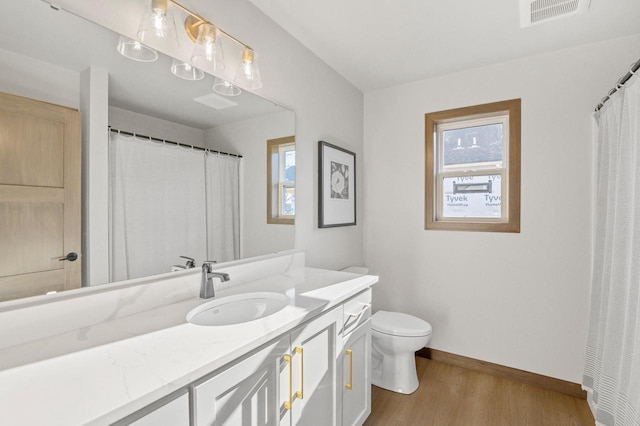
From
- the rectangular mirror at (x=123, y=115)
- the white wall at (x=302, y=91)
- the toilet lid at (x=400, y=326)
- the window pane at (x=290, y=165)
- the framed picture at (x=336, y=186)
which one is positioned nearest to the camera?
the rectangular mirror at (x=123, y=115)

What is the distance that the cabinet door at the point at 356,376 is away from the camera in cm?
153

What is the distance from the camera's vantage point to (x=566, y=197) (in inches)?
86.9

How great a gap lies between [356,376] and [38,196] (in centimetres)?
159

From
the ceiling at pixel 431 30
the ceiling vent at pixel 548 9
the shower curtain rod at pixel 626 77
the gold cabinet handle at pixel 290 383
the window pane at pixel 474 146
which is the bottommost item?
the gold cabinet handle at pixel 290 383

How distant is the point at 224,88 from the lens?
5.21 feet

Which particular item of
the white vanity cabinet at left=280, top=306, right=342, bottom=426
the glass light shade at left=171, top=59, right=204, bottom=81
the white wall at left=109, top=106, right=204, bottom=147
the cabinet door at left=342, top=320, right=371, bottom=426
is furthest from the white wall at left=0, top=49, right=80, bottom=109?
the cabinet door at left=342, top=320, right=371, bottom=426

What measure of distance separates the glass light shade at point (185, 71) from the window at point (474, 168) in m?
1.96

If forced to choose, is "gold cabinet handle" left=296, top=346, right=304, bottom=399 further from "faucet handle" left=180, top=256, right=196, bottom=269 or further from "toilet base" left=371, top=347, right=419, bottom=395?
"toilet base" left=371, top=347, right=419, bottom=395

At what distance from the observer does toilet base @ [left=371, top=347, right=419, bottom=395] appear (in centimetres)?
222

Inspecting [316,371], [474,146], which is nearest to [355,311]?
[316,371]

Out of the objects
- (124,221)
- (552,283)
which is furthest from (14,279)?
(552,283)

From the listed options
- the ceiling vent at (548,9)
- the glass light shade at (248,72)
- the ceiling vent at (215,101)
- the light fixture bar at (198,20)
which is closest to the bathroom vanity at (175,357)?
the ceiling vent at (215,101)

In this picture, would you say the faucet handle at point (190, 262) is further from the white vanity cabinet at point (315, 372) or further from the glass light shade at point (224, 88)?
the glass light shade at point (224, 88)

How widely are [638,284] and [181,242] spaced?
202 cm
